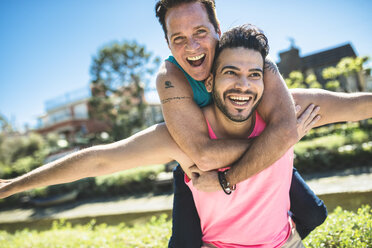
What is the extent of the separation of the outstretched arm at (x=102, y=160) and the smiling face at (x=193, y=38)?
757mm

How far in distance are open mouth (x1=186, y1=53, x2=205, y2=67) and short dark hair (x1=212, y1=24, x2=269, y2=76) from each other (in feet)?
0.98

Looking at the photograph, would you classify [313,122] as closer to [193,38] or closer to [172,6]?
[193,38]

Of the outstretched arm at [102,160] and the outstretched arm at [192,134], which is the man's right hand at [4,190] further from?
the outstretched arm at [192,134]

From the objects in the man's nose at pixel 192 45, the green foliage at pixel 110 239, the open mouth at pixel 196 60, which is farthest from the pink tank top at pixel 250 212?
the green foliage at pixel 110 239

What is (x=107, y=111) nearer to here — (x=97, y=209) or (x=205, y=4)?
(x=97, y=209)

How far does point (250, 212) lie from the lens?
1957mm

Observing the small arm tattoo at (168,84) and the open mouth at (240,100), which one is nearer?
the open mouth at (240,100)

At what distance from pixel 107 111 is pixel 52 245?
23920mm

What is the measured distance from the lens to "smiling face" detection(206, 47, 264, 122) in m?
2.01

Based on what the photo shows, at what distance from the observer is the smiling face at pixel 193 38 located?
242cm

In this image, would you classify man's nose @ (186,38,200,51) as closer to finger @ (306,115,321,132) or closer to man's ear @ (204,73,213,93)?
man's ear @ (204,73,213,93)

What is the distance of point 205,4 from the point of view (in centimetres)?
258

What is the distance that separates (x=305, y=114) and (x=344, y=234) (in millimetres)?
1678

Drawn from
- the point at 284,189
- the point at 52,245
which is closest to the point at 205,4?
the point at 284,189
